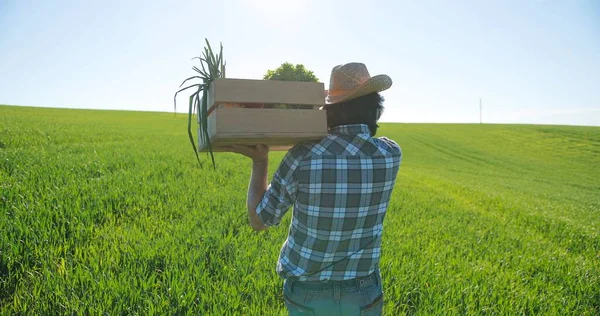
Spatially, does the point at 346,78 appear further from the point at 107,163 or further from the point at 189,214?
the point at 107,163

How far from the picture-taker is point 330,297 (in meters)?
1.74

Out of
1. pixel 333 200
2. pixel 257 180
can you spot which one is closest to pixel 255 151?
pixel 257 180

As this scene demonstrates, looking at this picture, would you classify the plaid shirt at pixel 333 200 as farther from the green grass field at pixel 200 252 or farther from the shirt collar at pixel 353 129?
the green grass field at pixel 200 252

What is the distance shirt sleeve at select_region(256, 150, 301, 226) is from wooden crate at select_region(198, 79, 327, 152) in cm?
14

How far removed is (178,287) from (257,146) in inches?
66.5

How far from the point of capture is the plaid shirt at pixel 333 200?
5.28 ft

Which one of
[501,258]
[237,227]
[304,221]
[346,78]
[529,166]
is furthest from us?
[529,166]

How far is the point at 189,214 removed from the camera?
500cm

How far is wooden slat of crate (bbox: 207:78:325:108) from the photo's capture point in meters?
1.71

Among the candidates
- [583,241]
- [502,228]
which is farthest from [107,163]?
[583,241]

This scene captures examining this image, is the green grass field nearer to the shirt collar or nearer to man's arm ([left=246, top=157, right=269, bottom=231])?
man's arm ([left=246, top=157, right=269, bottom=231])

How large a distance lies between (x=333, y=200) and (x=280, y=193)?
26 cm

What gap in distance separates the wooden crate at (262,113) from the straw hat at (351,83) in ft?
0.23

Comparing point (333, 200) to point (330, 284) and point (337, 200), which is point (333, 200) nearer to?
point (337, 200)
